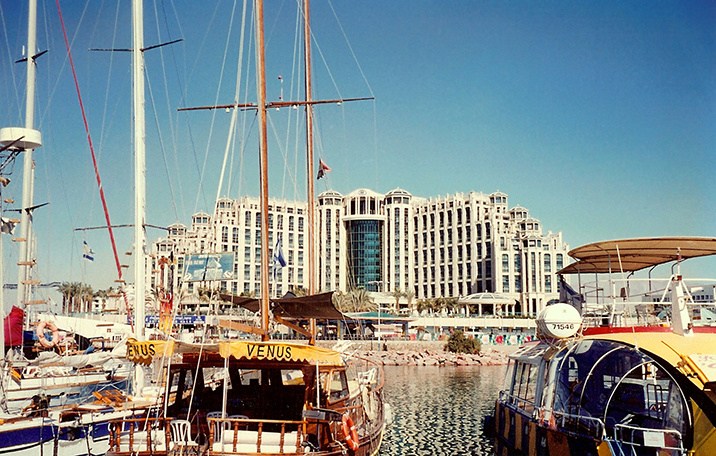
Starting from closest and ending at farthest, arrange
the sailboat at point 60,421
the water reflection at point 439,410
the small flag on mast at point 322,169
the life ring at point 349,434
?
the life ring at point 349,434
the sailboat at point 60,421
the water reflection at point 439,410
the small flag on mast at point 322,169

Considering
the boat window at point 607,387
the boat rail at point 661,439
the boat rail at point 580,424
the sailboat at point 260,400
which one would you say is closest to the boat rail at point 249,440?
the sailboat at point 260,400

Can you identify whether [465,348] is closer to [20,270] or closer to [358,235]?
[20,270]

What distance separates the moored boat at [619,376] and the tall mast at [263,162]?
296 inches

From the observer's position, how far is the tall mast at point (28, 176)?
24688mm

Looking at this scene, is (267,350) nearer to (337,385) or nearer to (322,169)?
(337,385)

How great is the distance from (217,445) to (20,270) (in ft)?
48.5

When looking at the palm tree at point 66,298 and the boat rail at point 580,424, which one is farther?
the palm tree at point 66,298

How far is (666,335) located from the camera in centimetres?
1575

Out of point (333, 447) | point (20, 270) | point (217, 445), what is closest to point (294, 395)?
point (333, 447)

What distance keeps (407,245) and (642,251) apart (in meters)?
143

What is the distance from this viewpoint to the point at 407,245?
536ft

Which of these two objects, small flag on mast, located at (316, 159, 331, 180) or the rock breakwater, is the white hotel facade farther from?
small flag on mast, located at (316, 159, 331, 180)

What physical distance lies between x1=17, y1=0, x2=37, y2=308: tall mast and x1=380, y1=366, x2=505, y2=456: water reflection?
14197 mm

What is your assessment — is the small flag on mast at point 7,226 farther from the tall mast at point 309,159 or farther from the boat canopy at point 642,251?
the boat canopy at point 642,251
